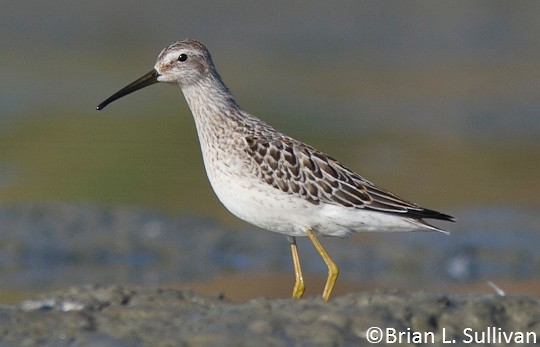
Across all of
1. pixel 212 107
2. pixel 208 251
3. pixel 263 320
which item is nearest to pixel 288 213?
pixel 212 107

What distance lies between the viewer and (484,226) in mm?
13406

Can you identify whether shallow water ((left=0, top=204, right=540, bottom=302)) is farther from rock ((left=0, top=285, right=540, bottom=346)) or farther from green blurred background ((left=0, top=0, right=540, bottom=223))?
rock ((left=0, top=285, right=540, bottom=346))

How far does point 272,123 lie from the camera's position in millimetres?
18531

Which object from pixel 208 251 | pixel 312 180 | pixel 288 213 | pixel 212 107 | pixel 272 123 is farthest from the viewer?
pixel 272 123

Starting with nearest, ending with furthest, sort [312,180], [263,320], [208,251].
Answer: [263,320] < [312,180] < [208,251]

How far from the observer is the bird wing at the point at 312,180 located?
8.70 m

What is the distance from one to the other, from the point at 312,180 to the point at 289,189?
212mm

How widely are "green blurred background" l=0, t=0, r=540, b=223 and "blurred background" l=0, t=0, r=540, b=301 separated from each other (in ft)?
0.13

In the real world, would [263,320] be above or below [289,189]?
below

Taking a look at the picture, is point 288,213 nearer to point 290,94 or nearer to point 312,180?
point 312,180

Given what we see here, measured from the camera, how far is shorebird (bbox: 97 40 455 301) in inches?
339

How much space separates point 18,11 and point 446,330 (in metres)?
17.9

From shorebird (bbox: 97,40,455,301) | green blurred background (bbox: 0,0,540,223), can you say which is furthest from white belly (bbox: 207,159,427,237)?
green blurred background (bbox: 0,0,540,223)

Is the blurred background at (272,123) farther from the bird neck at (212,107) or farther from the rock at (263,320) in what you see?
the rock at (263,320)
